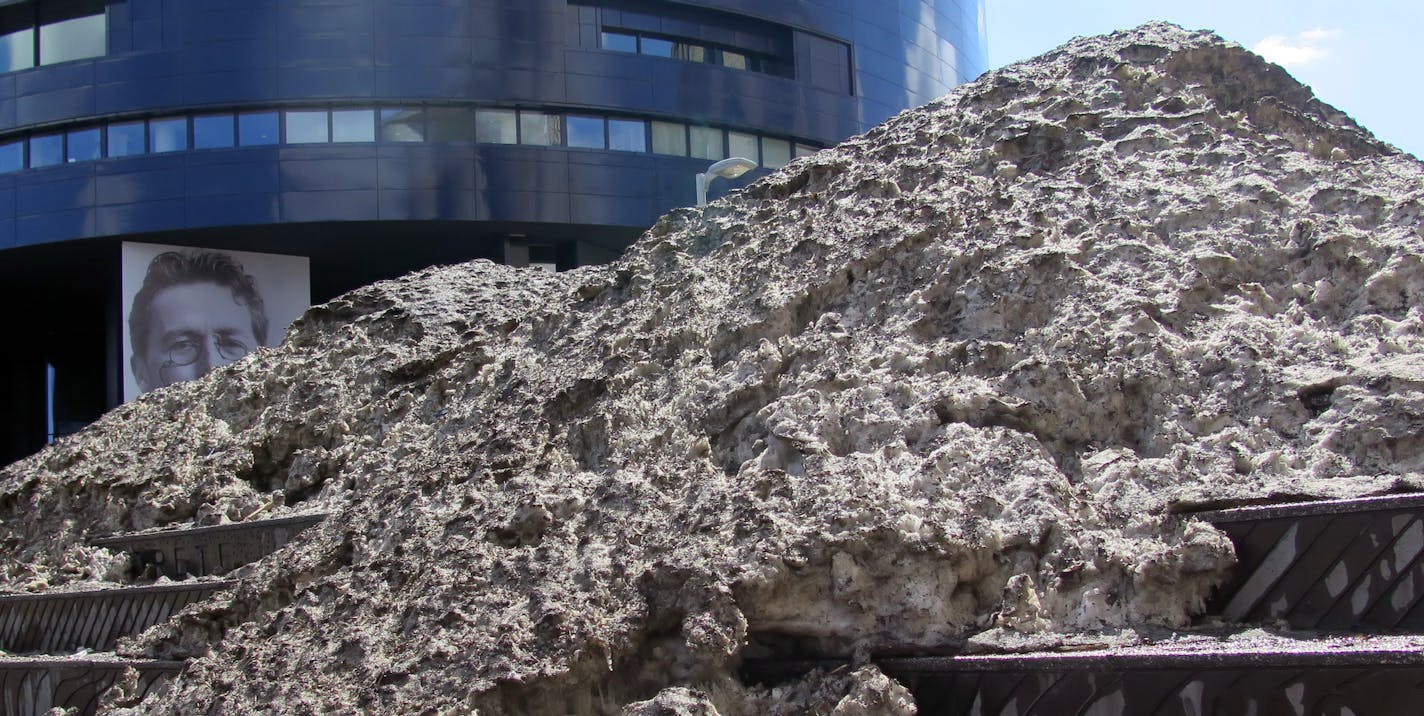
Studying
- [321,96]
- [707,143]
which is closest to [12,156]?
[321,96]

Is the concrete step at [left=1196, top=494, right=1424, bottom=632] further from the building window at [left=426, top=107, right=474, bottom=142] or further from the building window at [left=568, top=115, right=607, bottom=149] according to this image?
the building window at [left=568, top=115, right=607, bottom=149]

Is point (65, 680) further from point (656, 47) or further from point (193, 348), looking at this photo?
point (656, 47)

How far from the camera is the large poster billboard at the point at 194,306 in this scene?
2302cm

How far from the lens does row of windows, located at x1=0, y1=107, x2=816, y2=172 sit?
2269 centimetres

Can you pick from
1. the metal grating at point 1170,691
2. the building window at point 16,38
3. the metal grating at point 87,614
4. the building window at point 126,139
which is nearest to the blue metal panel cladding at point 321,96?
the building window at point 126,139

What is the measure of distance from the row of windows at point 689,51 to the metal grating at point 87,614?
19.0m

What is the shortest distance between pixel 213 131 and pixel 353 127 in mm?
2554

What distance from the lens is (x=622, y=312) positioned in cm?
537

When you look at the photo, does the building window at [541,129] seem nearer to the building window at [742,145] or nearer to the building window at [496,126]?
the building window at [496,126]

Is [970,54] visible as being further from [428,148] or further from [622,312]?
[622,312]

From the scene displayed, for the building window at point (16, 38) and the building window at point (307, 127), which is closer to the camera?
the building window at point (307, 127)

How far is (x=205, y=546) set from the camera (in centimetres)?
621

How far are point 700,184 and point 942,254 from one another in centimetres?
1049

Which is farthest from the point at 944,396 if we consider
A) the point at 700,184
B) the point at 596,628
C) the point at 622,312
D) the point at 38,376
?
the point at 38,376
